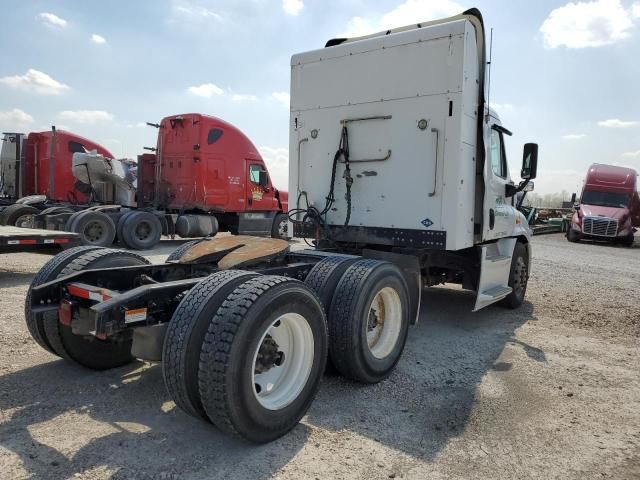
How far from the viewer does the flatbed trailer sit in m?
7.75

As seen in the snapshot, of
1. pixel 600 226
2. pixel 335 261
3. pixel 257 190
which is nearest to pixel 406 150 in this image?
pixel 335 261

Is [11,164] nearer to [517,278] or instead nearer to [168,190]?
[168,190]

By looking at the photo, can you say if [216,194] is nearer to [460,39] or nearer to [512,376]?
[460,39]

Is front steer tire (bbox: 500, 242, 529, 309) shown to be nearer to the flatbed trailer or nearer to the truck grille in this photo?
the flatbed trailer

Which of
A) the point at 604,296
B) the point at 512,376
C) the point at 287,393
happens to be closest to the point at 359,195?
the point at 512,376

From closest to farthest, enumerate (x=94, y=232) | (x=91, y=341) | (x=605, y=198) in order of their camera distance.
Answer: (x=91, y=341)
(x=94, y=232)
(x=605, y=198)

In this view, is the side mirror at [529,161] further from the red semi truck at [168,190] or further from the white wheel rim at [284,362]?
the red semi truck at [168,190]

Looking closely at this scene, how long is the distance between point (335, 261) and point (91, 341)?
6.92 ft

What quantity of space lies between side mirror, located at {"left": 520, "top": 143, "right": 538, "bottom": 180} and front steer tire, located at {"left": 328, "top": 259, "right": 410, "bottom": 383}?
3059 mm

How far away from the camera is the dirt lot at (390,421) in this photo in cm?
278

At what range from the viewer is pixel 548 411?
367 centimetres

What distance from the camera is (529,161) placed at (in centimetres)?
642

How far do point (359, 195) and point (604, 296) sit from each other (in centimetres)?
520

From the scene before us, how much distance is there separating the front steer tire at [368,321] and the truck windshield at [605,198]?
789 inches
